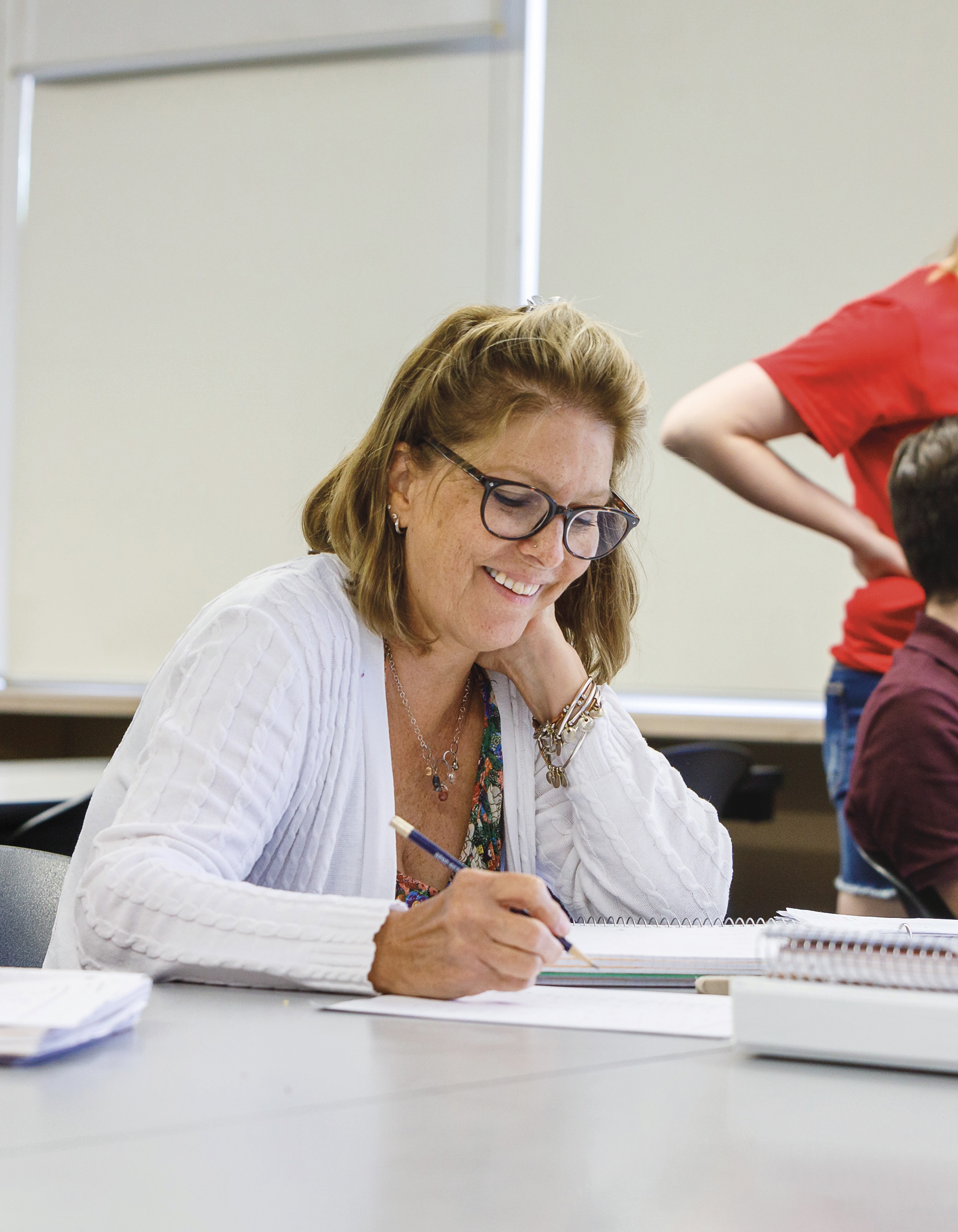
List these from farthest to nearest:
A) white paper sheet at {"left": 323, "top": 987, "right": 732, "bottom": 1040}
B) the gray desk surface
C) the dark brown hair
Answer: the dark brown hair
white paper sheet at {"left": 323, "top": 987, "right": 732, "bottom": 1040}
the gray desk surface

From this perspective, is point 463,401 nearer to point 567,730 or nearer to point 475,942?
point 567,730

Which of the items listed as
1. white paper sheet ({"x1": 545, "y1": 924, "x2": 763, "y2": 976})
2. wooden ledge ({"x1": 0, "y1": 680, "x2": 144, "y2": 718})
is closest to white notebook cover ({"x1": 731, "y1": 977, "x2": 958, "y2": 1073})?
white paper sheet ({"x1": 545, "y1": 924, "x2": 763, "y2": 976})

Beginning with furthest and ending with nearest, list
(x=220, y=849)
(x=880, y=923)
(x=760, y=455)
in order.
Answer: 1. (x=760, y=455)
2. (x=880, y=923)
3. (x=220, y=849)

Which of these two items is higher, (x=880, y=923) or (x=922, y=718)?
(x=922, y=718)

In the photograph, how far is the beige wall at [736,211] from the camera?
3643 mm

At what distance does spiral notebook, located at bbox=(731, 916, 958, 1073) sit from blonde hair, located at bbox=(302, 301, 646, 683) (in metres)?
0.80

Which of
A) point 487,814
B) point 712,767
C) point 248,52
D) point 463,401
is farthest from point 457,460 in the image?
point 248,52

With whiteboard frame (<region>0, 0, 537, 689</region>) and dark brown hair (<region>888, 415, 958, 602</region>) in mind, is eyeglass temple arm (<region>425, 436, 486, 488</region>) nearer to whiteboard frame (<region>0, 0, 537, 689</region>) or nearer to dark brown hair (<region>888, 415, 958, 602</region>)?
dark brown hair (<region>888, 415, 958, 602</region>)

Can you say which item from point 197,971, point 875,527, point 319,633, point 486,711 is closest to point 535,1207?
point 197,971

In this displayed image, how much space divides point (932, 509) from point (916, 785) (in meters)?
0.44

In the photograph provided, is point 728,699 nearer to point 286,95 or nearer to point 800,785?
point 800,785

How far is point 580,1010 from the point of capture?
1.02 m

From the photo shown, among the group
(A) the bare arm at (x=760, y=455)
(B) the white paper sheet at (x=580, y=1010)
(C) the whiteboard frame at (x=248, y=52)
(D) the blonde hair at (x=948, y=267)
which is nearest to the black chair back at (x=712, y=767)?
(A) the bare arm at (x=760, y=455)

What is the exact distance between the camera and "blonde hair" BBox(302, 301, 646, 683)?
5.06 feet
